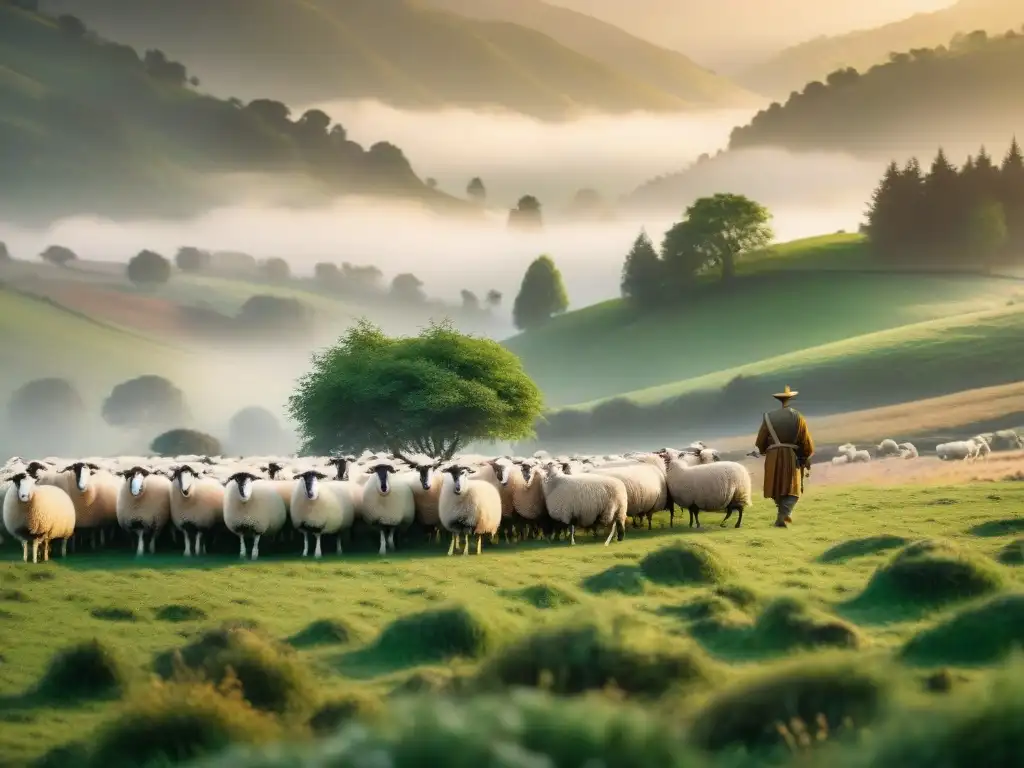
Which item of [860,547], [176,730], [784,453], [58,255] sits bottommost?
[176,730]

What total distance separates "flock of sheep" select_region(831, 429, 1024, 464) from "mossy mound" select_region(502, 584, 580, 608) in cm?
2971

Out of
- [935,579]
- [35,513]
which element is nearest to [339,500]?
[35,513]

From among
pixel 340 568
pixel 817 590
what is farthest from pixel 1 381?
pixel 817 590

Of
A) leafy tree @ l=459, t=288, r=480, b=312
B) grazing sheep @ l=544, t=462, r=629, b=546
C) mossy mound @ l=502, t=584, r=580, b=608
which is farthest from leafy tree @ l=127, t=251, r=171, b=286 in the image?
mossy mound @ l=502, t=584, r=580, b=608

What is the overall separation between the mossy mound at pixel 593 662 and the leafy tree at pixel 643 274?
106 metres

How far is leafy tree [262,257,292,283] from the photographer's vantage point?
148625 millimetres

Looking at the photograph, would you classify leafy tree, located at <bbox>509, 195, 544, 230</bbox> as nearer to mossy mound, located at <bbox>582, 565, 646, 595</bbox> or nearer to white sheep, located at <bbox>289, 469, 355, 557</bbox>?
white sheep, located at <bbox>289, 469, 355, 557</bbox>

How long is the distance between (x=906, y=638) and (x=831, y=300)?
9668 centimetres

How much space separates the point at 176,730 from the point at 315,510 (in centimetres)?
1645

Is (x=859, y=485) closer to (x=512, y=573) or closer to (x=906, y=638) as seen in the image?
(x=512, y=573)

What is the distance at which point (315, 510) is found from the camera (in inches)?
1027

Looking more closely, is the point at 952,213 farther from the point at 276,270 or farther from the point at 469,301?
the point at 276,270

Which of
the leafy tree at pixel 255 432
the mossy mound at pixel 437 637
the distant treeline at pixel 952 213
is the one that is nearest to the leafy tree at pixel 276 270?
the leafy tree at pixel 255 432

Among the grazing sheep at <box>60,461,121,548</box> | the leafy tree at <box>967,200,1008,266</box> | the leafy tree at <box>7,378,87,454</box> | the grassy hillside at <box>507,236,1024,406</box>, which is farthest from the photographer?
the leafy tree at <box>7,378,87,454</box>
